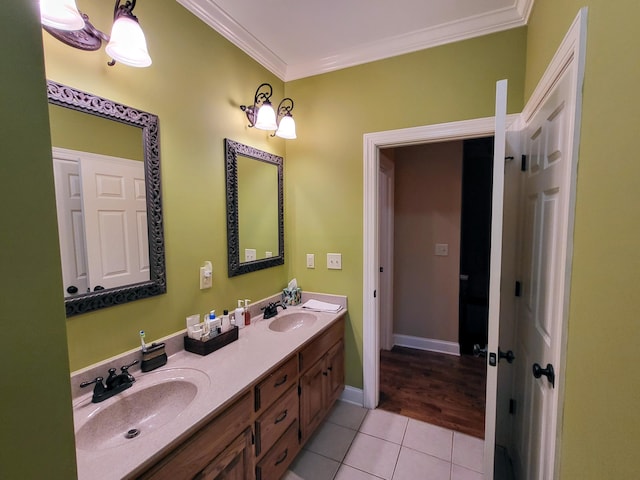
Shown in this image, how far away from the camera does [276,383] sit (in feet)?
4.77

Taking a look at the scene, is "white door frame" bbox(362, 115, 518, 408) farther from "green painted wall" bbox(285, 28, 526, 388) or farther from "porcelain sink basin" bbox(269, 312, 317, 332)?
"porcelain sink basin" bbox(269, 312, 317, 332)

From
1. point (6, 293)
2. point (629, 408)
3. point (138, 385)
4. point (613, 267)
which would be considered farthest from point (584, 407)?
point (138, 385)

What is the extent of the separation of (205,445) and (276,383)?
0.45 m

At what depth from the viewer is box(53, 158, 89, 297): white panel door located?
110 cm

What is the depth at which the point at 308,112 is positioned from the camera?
2.35m

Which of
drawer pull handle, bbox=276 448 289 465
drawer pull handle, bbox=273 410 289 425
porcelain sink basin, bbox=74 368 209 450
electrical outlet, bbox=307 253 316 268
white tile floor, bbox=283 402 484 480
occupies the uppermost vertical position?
electrical outlet, bbox=307 253 316 268

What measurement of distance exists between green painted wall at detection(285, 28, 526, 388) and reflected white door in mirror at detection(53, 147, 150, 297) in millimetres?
1255

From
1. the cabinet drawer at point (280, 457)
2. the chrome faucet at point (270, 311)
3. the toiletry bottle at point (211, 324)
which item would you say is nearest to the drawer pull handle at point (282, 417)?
the cabinet drawer at point (280, 457)

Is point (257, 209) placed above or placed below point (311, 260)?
above

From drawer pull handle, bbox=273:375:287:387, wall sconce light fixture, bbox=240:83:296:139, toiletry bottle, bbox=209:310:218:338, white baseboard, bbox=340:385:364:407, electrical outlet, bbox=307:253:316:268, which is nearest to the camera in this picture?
drawer pull handle, bbox=273:375:287:387

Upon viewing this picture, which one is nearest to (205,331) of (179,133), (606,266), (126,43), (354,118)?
(179,133)

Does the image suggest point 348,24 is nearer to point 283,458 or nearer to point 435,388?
point 283,458

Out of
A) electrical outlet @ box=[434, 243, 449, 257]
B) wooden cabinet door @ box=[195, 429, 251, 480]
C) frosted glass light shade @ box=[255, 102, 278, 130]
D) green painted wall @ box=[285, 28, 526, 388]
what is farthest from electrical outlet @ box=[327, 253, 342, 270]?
electrical outlet @ box=[434, 243, 449, 257]

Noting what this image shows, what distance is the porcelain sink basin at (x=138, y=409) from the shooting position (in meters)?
1.03
